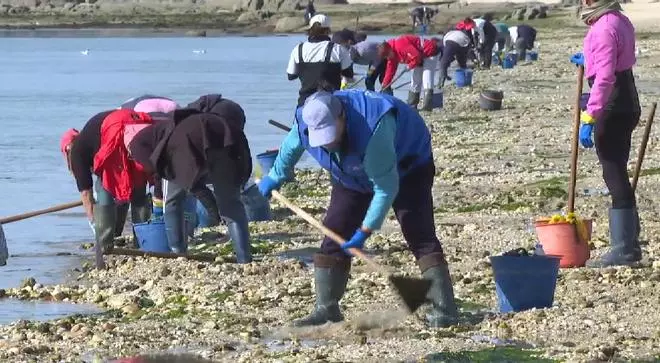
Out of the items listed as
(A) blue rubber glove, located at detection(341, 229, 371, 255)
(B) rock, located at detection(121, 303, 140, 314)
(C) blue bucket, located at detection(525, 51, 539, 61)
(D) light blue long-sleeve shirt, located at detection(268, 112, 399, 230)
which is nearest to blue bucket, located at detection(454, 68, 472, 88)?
(C) blue bucket, located at detection(525, 51, 539, 61)

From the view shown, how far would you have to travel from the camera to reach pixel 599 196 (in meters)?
13.3

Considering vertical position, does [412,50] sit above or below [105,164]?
below

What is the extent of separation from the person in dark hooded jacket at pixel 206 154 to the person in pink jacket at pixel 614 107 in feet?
7.76

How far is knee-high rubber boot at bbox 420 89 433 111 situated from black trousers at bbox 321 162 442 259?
1604 cm

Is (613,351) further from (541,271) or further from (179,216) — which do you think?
(179,216)

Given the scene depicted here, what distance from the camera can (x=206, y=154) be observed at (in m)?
10.4

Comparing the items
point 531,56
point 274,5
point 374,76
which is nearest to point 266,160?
point 374,76

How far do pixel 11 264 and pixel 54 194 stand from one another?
4.70m

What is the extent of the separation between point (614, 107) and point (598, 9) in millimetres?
593

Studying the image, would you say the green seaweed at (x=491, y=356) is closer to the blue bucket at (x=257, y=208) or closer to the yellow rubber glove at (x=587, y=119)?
the yellow rubber glove at (x=587, y=119)

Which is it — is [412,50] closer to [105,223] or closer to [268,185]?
[105,223]

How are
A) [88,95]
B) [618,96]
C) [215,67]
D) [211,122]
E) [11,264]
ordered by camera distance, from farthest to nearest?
[215,67]
[88,95]
[11,264]
[211,122]
[618,96]

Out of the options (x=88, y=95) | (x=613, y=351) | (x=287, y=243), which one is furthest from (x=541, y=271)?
(x=88, y=95)

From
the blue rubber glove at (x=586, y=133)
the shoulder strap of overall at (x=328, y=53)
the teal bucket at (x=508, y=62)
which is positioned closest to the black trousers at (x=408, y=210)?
the blue rubber glove at (x=586, y=133)
